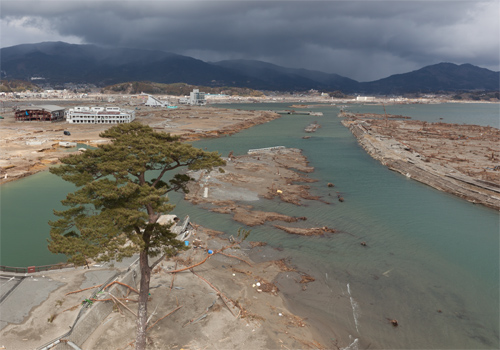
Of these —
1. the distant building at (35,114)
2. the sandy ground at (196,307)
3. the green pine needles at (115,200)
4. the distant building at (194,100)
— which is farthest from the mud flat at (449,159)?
the distant building at (194,100)

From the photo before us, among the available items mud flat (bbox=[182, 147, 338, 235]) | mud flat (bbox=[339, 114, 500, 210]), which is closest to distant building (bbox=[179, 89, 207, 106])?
mud flat (bbox=[339, 114, 500, 210])

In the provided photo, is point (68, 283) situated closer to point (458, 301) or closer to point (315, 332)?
point (315, 332)

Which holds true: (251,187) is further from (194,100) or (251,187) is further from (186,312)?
(194,100)

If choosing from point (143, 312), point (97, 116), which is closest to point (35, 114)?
point (97, 116)

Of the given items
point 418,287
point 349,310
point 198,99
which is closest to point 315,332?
point 349,310

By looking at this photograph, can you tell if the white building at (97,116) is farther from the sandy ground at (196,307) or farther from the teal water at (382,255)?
the sandy ground at (196,307)
